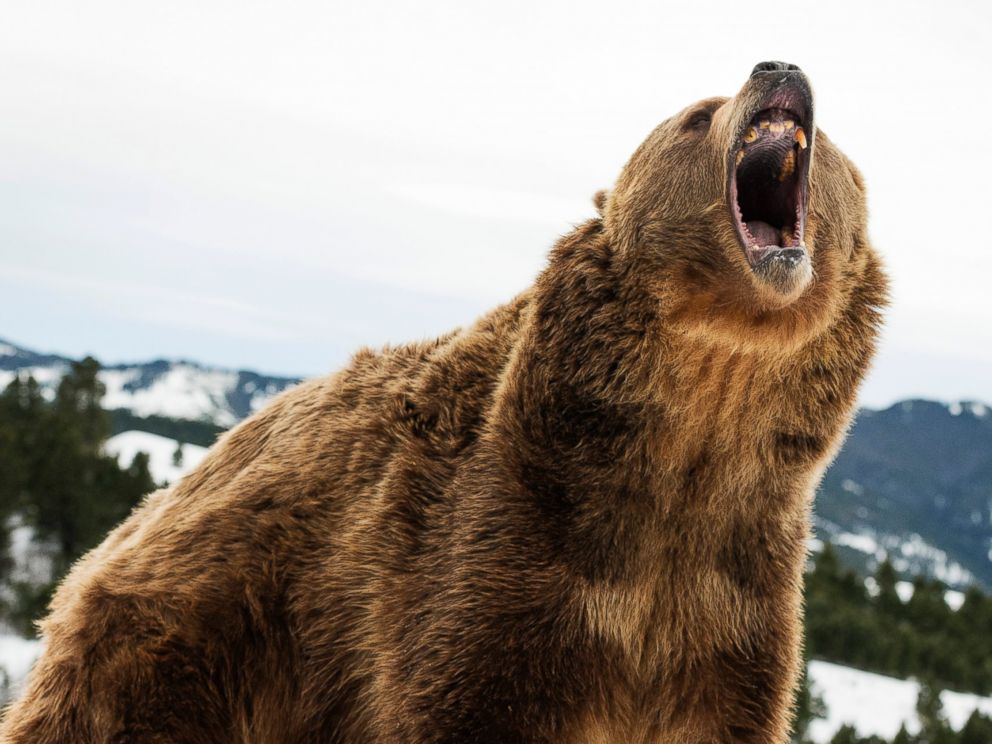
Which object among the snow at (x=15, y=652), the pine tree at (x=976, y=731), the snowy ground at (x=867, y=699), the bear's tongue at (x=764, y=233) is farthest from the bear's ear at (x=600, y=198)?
the snowy ground at (x=867, y=699)

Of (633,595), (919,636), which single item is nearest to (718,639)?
(633,595)

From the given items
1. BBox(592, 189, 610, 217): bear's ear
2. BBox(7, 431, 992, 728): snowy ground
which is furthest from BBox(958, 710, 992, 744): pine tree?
BBox(592, 189, 610, 217): bear's ear

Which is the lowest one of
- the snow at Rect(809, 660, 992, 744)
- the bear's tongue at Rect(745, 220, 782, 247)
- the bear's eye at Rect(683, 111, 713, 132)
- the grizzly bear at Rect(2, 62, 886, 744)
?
the snow at Rect(809, 660, 992, 744)

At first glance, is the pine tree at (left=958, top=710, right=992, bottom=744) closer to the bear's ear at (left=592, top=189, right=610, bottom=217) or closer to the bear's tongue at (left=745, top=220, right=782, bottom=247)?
the bear's ear at (left=592, top=189, right=610, bottom=217)

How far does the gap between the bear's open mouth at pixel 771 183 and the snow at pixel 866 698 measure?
145ft

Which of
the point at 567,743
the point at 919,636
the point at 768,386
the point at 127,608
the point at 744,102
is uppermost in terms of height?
the point at 744,102

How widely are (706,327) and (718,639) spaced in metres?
1.12

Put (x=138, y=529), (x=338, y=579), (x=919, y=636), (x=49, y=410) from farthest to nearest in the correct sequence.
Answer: (x=919, y=636)
(x=49, y=410)
(x=138, y=529)
(x=338, y=579)

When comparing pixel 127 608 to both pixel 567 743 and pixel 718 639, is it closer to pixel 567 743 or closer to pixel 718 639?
pixel 567 743

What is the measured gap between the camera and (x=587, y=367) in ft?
12.5

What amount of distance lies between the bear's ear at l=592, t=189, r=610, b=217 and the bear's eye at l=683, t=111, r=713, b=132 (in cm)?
43

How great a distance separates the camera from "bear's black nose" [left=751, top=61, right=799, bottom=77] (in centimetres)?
376

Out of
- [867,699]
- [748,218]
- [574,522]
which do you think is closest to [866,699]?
[867,699]

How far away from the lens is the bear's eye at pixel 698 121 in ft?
13.9
